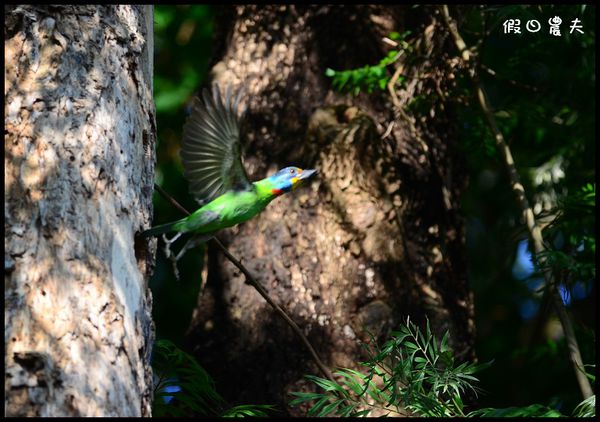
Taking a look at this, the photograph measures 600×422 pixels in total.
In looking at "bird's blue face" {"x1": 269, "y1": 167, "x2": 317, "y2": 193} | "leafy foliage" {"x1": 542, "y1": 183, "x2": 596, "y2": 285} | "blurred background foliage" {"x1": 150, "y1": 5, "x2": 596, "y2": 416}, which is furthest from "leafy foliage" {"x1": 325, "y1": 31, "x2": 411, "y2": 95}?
"leafy foliage" {"x1": 542, "y1": 183, "x2": 596, "y2": 285}

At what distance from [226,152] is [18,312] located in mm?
1622

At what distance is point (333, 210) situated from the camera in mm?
4062

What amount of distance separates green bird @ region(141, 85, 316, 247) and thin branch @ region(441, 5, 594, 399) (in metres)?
1.21

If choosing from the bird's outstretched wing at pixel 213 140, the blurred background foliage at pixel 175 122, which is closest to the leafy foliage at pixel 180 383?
the bird's outstretched wing at pixel 213 140

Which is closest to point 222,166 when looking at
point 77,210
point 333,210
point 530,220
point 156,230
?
point 333,210

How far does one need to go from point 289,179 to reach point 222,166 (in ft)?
1.09

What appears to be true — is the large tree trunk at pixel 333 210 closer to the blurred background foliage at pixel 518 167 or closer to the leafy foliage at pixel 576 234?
the blurred background foliage at pixel 518 167

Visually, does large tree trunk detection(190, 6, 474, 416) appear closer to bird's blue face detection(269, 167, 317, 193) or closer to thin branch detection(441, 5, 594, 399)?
thin branch detection(441, 5, 594, 399)

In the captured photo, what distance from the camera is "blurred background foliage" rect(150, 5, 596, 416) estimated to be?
172 inches

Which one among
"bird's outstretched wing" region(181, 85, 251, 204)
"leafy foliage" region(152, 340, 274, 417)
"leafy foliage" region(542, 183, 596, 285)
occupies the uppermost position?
"bird's outstretched wing" region(181, 85, 251, 204)

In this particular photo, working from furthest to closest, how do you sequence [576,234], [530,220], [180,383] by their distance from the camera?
[576,234] < [530,220] < [180,383]

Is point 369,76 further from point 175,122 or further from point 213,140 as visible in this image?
point 175,122

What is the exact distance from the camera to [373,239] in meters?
4.00

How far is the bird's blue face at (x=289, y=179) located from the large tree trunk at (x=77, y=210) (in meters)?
0.89
